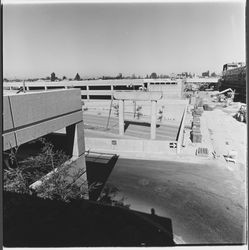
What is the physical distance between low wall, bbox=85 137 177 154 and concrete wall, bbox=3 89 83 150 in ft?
31.8

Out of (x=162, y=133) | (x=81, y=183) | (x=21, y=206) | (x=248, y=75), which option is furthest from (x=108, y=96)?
(x=248, y=75)

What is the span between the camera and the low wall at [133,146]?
18.2m

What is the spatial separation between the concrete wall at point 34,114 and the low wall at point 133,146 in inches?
381

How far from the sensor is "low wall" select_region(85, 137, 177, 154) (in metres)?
18.2

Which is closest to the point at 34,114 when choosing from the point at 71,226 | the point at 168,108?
the point at 71,226

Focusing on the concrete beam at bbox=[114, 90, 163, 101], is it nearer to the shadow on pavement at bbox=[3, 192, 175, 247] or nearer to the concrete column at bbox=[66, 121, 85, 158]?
the concrete column at bbox=[66, 121, 85, 158]

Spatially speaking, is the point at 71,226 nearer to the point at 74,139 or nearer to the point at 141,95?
the point at 74,139

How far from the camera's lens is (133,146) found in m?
18.8

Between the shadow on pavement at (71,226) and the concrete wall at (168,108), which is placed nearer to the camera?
the shadow on pavement at (71,226)

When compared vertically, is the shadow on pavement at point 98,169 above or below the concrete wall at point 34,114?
below

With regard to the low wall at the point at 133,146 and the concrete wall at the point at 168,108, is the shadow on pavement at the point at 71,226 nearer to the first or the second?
the low wall at the point at 133,146

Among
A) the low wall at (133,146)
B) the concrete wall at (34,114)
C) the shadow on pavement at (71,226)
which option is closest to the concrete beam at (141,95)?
the low wall at (133,146)

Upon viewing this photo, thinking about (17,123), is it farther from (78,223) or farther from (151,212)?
(151,212)

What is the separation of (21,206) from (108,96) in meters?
44.7
